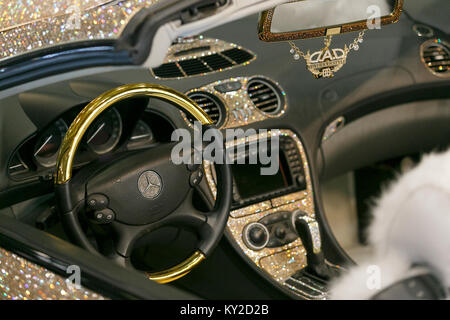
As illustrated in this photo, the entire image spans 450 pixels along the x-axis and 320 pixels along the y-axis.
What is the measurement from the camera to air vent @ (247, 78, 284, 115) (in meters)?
1.72

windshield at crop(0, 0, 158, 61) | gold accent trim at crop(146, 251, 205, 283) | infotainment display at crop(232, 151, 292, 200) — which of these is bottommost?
infotainment display at crop(232, 151, 292, 200)

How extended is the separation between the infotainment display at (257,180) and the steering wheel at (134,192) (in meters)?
0.32

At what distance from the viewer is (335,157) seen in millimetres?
2061

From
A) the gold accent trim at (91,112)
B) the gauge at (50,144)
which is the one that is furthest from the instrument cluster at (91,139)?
the gold accent trim at (91,112)

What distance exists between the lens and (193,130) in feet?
4.82

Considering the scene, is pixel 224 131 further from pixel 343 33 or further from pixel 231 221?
pixel 343 33

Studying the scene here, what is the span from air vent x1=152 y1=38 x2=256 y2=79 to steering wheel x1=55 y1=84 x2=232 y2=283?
11.8 inches

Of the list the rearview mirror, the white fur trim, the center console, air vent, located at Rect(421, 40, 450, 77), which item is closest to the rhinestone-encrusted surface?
the white fur trim

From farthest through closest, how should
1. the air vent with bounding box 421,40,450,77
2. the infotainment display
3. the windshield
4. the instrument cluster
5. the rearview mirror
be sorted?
the air vent with bounding box 421,40,450,77, the infotainment display, the rearview mirror, the instrument cluster, the windshield

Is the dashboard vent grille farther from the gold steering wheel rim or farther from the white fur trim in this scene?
the white fur trim

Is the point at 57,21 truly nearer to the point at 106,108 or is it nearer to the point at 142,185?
the point at 106,108

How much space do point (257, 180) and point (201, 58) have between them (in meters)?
0.44

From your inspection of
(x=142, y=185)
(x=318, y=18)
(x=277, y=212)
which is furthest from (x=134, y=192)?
(x=318, y=18)
